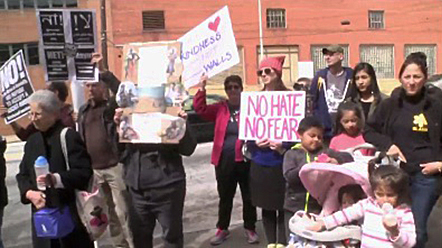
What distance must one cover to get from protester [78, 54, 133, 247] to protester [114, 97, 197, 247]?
104 cm

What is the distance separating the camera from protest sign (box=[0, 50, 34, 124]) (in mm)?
5410

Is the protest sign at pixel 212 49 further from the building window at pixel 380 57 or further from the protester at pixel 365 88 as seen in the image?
the building window at pixel 380 57

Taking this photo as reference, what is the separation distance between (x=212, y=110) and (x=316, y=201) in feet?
6.20

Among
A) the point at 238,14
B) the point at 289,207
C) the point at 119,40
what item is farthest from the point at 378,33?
the point at 289,207

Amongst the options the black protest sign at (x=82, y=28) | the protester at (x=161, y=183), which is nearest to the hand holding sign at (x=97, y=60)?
the black protest sign at (x=82, y=28)

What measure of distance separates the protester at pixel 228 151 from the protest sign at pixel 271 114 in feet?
1.78

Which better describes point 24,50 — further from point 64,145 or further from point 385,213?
point 385,213

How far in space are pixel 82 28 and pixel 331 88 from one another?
2551 mm

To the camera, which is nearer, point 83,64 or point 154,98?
point 154,98

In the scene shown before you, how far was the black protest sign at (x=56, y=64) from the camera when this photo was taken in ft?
17.5

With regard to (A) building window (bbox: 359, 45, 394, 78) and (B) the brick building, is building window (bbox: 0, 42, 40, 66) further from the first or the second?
(A) building window (bbox: 359, 45, 394, 78)

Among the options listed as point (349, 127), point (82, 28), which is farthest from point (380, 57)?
point (349, 127)

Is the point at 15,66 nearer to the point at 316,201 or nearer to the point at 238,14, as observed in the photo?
the point at 316,201

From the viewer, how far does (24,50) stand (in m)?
29.9
